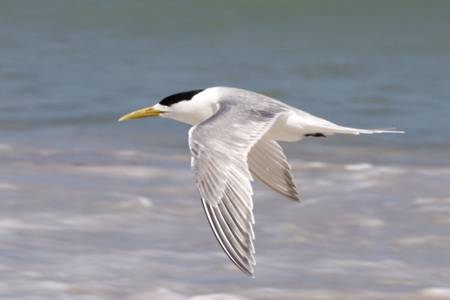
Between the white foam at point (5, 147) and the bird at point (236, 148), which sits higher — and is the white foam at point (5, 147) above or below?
below

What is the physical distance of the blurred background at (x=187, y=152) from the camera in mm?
6594

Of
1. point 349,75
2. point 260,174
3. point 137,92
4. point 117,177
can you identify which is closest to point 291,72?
point 349,75

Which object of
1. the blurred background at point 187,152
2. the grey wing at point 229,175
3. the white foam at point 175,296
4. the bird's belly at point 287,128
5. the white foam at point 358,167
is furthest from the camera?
the white foam at point 358,167

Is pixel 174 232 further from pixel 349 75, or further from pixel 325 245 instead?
pixel 349 75

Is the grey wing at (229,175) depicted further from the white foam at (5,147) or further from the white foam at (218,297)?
the white foam at (5,147)

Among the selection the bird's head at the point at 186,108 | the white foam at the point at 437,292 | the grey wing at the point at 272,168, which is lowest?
the white foam at the point at 437,292

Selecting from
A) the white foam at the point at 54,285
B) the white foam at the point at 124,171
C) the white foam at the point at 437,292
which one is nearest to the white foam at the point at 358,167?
the white foam at the point at 124,171

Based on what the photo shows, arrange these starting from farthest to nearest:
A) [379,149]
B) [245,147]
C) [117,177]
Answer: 1. [379,149]
2. [117,177]
3. [245,147]

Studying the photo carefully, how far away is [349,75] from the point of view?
12.7 m

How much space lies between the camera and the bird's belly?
629cm

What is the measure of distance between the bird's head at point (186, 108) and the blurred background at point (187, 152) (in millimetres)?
693

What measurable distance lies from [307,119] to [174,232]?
1.35 metres

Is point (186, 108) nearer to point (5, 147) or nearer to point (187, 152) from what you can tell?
point (187, 152)

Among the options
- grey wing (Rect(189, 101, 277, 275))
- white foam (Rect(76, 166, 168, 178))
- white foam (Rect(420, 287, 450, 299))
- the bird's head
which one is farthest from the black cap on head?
white foam (Rect(76, 166, 168, 178))
